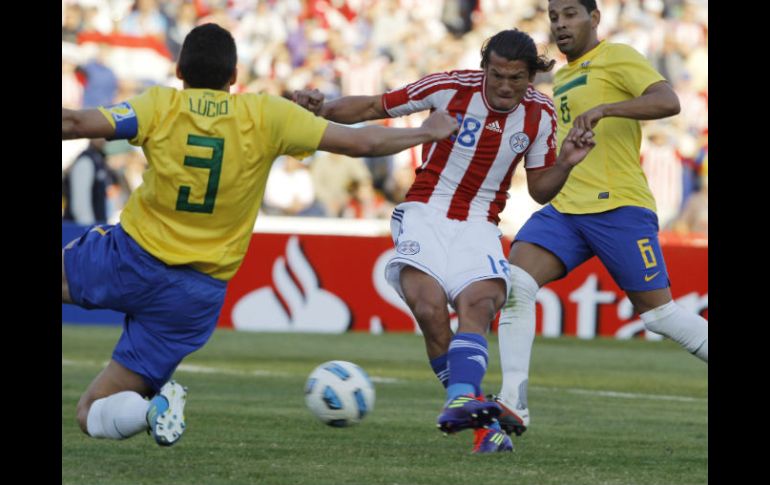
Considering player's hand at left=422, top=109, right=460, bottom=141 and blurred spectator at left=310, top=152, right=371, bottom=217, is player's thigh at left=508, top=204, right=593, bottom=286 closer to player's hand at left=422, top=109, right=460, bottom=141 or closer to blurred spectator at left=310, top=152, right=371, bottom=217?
player's hand at left=422, top=109, right=460, bottom=141

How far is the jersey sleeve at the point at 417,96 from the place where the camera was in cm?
718

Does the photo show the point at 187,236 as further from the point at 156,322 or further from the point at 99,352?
the point at 99,352

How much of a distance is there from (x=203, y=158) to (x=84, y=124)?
52cm

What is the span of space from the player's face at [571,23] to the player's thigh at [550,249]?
0.96 m

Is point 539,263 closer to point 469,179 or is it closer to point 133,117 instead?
point 469,179

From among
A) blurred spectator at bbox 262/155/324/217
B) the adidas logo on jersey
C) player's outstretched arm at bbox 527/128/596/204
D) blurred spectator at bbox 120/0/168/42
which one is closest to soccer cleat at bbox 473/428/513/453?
player's outstretched arm at bbox 527/128/596/204

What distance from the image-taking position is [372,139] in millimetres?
5977

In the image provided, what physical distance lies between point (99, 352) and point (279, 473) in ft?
22.3

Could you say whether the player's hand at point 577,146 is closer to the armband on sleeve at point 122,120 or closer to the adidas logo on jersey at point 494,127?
the adidas logo on jersey at point 494,127

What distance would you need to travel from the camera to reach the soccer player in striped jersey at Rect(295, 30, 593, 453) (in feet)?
22.4

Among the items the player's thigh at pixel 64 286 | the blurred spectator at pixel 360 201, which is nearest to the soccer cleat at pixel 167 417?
the player's thigh at pixel 64 286

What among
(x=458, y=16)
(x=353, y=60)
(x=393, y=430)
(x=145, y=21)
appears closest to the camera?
(x=393, y=430)

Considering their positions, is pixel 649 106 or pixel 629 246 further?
pixel 629 246

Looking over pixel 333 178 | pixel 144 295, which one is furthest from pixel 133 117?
pixel 333 178
